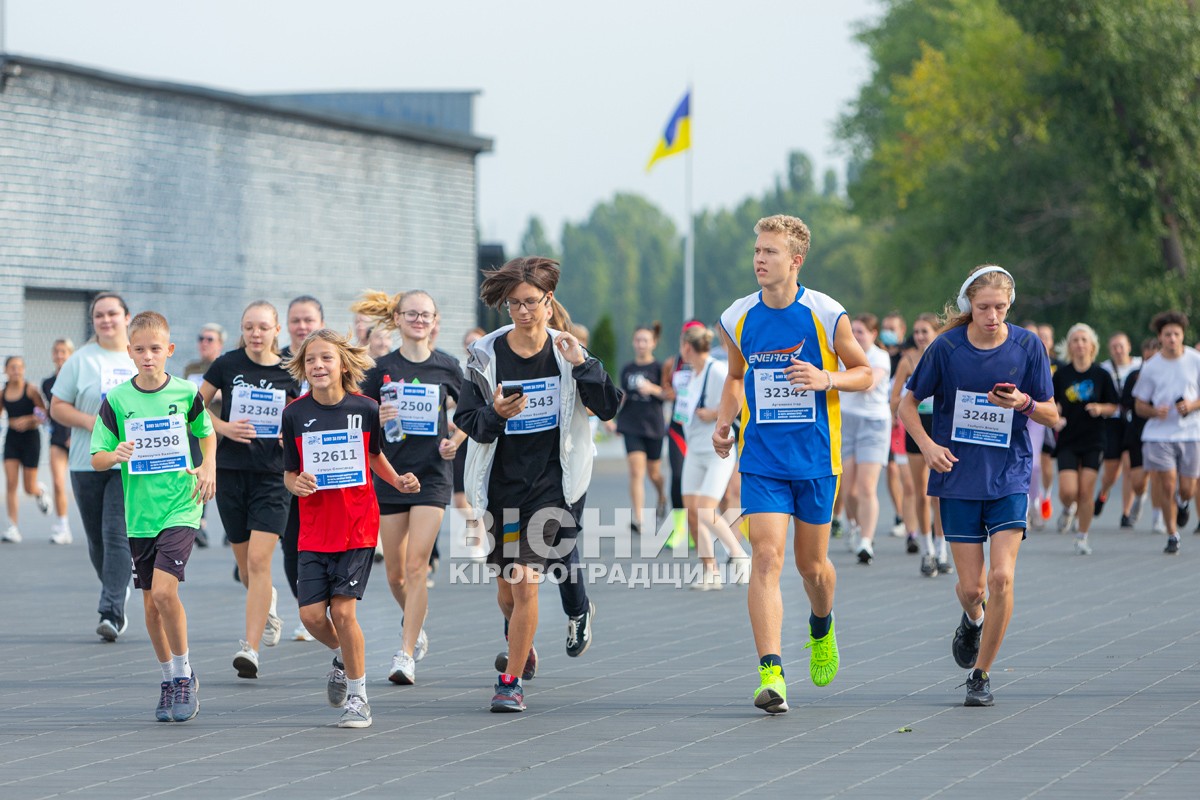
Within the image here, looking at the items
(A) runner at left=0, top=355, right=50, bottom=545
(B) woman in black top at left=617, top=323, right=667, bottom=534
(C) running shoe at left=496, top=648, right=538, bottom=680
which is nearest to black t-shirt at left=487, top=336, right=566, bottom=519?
(C) running shoe at left=496, top=648, right=538, bottom=680

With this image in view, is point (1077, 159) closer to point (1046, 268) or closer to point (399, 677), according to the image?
point (1046, 268)

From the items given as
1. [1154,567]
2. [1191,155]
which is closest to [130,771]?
[1154,567]

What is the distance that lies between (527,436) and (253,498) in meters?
2.21

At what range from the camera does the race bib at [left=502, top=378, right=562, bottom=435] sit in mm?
7438

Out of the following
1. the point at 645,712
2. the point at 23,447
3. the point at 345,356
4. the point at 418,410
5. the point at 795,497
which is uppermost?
the point at 345,356

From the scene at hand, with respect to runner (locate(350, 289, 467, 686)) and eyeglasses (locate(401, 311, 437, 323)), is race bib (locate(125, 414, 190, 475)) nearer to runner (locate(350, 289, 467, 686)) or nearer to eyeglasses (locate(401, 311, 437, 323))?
runner (locate(350, 289, 467, 686))

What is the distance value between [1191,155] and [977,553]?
2971 centimetres

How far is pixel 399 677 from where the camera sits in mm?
8141

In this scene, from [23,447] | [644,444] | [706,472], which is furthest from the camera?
[23,447]

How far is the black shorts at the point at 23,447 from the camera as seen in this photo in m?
17.8

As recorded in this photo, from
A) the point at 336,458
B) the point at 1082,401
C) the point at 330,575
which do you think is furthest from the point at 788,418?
the point at 1082,401

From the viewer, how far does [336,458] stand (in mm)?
7406

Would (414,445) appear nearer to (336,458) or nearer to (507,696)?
(336,458)

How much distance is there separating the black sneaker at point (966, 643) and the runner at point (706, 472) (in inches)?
177
